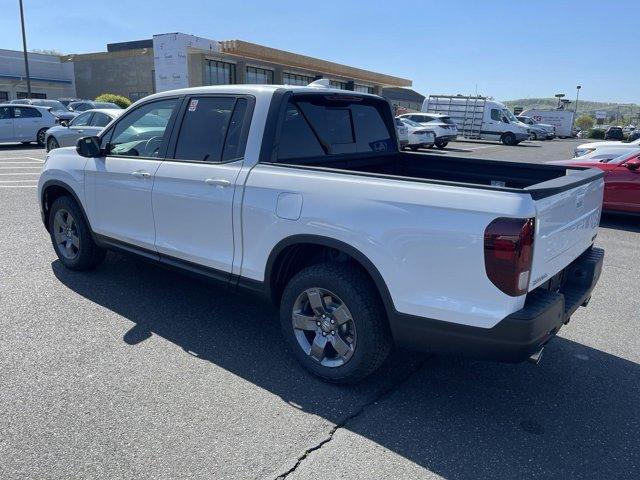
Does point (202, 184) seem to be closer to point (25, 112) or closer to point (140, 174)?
point (140, 174)

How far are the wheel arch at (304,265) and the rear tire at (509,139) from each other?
30.3 m

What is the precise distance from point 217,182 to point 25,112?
1857 cm

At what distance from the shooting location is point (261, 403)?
10.5ft

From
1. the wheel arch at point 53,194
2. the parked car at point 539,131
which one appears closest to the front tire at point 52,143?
the wheel arch at point 53,194

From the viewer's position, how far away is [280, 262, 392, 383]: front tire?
10.4 feet

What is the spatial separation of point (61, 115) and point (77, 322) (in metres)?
23.0

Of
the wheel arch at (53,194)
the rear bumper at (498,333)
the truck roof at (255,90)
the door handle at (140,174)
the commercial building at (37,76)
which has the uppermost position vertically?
the commercial building at (37,76)

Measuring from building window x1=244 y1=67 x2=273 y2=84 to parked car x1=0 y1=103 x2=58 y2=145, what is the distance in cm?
2380

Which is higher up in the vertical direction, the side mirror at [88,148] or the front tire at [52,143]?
the side mirror at [88,148]

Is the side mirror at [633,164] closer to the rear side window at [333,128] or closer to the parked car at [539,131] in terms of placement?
the rear side window at [333,128]

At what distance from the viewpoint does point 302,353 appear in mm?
3547

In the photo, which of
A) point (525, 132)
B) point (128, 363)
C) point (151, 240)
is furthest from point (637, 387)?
point (525, 132)

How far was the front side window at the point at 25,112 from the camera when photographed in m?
18.7

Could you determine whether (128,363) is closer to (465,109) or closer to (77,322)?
(77,322)
